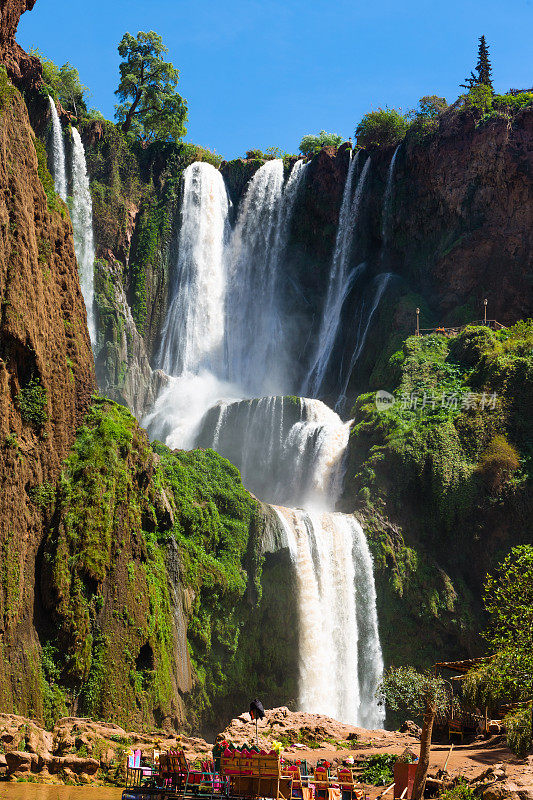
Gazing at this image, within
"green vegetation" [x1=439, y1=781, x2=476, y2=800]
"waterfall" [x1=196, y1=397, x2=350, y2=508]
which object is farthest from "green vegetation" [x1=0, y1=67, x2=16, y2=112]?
"waterfall" [x1=196, y1=397, x2=350, y2=508]

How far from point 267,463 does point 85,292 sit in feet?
52.2

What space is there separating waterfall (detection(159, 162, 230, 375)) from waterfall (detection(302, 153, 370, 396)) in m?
7.59

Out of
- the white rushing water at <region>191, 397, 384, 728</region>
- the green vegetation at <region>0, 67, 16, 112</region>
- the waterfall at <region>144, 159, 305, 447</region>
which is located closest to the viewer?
the green vegetation at <region>0, 67, 16, 112</region>

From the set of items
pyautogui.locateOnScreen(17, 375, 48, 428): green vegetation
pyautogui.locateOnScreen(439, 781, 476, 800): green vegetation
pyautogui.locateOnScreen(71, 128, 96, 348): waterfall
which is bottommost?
pyautogui.locateOnScreen(439, 781, 476, 800): green vegetation

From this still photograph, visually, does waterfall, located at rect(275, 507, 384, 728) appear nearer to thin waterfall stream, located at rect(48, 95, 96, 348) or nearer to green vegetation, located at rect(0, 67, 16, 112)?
green vegetation, located at rect(0, 67, 16, 112)

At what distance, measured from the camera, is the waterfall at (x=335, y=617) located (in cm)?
3312

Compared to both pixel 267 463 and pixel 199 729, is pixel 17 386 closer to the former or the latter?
pixel 199 729

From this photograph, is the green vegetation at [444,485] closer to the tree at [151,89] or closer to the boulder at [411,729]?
the boulder at [411,729]

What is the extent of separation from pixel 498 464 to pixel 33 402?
920 inches

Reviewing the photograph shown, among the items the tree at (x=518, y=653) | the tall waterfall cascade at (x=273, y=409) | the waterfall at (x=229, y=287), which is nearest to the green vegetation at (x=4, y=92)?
the tree at (x=518, y=653)

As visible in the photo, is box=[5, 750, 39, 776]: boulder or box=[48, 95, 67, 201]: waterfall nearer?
box=[5, 750, 39, 776]: boulder

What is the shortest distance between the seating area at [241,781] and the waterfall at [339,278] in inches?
1478

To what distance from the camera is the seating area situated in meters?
14.6

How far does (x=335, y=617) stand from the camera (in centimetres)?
3459
